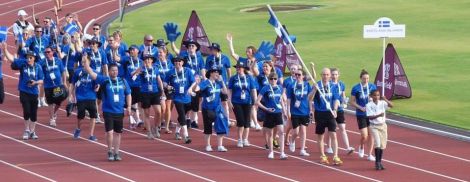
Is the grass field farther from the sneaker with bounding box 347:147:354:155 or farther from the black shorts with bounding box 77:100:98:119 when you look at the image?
the black shorts with bounding box 77:100:98:119

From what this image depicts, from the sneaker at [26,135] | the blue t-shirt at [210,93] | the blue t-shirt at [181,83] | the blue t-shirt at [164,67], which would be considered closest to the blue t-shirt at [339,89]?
the blue t-shirt at [210,93]

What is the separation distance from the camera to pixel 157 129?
20.8 meters

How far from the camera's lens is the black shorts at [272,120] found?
745 inches

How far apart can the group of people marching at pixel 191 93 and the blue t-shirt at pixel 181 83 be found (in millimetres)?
18

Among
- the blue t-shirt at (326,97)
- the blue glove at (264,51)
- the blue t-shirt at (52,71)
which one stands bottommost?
the blue t-shirt at (326,97)

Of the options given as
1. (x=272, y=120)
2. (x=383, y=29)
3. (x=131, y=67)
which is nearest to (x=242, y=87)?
(x=272, y=120)

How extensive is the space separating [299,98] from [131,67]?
3.85 metres

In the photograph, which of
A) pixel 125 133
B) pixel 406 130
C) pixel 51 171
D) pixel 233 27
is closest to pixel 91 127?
pixel 125 133

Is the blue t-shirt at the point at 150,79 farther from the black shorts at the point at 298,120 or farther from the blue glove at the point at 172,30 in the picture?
the black shorts at the point at 298,120

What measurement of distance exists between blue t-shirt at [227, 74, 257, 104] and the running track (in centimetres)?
92

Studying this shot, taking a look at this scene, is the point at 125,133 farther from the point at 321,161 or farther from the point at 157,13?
the point at 157,13

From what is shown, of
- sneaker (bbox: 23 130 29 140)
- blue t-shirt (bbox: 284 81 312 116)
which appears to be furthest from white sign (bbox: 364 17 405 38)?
sneaker (bbox: 23 130 29 140)

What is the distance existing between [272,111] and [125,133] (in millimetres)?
3764

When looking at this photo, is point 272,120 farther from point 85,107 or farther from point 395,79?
point 395,79
